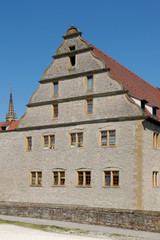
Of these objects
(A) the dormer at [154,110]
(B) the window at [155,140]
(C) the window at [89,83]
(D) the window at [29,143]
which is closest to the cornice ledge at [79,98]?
(C) the window at [89,83]

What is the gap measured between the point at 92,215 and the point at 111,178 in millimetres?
6388

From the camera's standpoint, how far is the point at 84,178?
2723cm

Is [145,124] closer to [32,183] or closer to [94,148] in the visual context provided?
[94,148]

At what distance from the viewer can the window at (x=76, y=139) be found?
1104 inches

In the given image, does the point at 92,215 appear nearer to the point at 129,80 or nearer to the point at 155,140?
the point at 155,140

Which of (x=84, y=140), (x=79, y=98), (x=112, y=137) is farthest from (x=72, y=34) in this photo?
(x=112, y=137)

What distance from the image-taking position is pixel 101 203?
2606cm

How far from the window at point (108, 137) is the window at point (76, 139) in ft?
6.39

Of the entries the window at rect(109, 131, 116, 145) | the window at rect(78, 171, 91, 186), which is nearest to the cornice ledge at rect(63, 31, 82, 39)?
the window at rect(109, 131, 116, 145)

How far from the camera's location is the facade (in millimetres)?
25641

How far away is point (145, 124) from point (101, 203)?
6.59 m

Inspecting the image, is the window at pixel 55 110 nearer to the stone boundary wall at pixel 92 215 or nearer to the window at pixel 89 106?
the window at pixel 89 106

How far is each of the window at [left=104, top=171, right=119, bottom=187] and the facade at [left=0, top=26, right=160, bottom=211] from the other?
0.24ft

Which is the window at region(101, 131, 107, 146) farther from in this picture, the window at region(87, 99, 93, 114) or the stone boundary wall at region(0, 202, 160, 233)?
the stone boundary wall at region(0, 202, 160, 233)
